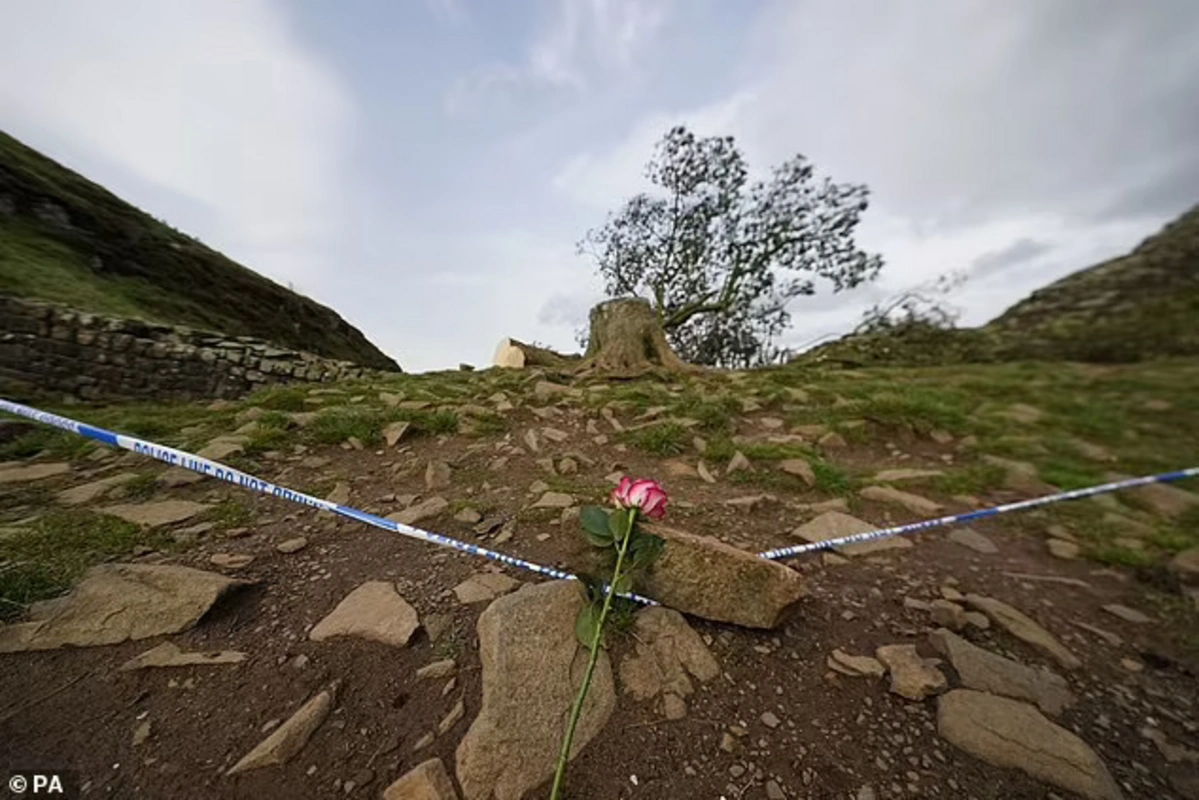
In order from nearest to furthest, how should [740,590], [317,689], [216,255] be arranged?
[317,689] → [740,590] → [216,255]

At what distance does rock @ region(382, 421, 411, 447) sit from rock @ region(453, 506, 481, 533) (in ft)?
4.72

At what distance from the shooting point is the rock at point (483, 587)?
5.60 ft

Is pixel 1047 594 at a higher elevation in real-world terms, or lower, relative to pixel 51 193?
lower

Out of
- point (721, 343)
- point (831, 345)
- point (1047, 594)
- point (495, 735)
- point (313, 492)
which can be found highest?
point (721, 343)

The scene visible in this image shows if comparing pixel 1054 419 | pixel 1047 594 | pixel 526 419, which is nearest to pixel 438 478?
pixel 526 419

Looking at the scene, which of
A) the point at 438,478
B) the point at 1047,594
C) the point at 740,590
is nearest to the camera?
the point at 740,590

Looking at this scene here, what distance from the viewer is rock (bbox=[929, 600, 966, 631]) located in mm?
1844

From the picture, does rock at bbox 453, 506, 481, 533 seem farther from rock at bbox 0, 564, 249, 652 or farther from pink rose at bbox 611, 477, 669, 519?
pink rose at bbox 611, 477, 669, 519

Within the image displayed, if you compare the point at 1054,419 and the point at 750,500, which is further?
the point at 1054,419

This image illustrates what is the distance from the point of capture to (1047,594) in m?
2.22

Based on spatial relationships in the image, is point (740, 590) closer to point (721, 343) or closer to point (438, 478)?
point (438, 478)

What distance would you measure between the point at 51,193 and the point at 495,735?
14959mm

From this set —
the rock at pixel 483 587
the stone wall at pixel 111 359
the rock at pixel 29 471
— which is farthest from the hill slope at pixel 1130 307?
the stone wall at pixel 111 359

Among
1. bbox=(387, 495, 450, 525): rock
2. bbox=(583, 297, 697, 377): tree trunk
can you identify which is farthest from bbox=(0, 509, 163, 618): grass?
bbox=(583, 297, 697, 377): tree trunk
